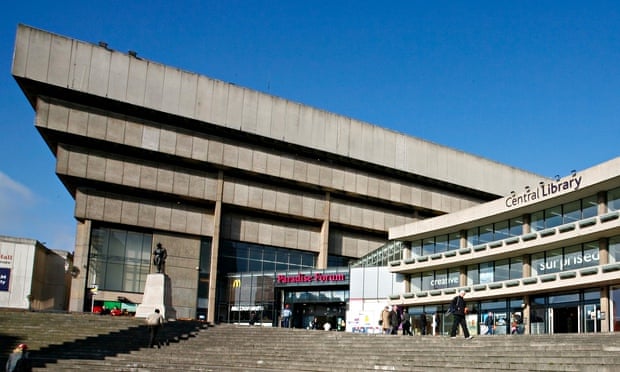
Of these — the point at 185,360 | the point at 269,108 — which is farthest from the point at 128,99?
the point at 185,360

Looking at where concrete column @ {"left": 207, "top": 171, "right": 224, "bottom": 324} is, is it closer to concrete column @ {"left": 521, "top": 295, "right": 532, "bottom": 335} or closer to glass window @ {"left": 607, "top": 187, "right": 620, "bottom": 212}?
concrete column @ {"left": 521, "top": 295, "right": 532, "bottom": 335}

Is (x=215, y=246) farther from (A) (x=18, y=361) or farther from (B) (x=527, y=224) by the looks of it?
(A) (x=18, y=361)

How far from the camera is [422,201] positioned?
6769 centimetres

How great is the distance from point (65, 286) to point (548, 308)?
122 feet

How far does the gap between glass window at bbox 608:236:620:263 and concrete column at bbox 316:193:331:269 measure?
105 ft

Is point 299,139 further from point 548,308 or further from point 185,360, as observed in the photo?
point 185,360

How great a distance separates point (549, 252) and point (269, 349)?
1568cm

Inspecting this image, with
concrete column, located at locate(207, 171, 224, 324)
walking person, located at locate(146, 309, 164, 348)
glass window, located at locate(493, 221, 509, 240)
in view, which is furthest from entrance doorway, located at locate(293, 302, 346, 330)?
walking person, located at locate(146, 309, 164, 348)

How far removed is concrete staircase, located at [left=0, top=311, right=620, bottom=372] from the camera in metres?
21.1

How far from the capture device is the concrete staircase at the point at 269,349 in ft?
69.1

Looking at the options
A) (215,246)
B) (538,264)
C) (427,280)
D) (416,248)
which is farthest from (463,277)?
(215,246)

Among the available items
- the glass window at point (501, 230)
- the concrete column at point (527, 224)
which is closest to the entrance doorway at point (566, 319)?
the concrete column at point (527, 224)

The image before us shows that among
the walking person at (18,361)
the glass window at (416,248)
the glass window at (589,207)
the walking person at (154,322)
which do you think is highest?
the glass window at (589,207)

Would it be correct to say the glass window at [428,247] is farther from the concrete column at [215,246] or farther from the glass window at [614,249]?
the concrete column at [215,246]
